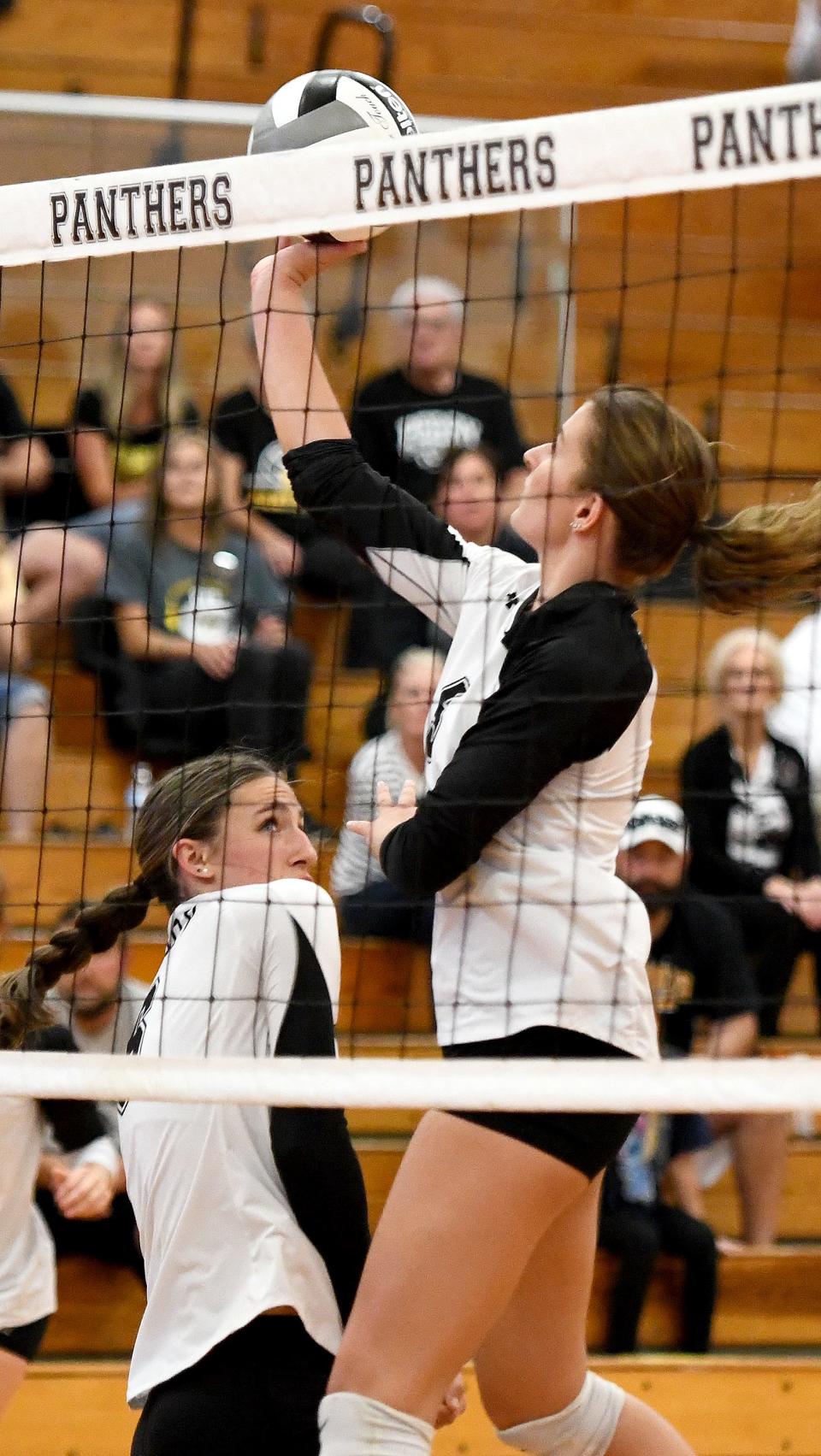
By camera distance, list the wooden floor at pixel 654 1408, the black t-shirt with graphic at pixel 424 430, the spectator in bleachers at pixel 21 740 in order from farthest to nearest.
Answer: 1. the black t-shirt with graphic at pixel 424 430
2. the spectator in bleachers at pixel 21 740
3. the wooden floor at pixel 654 1408

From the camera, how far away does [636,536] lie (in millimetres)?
2406

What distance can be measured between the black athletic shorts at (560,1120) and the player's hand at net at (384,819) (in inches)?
11.1

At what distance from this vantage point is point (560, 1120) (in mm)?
2285

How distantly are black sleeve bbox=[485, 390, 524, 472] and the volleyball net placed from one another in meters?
0.04

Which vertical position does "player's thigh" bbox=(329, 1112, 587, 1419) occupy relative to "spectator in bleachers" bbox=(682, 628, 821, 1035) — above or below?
below

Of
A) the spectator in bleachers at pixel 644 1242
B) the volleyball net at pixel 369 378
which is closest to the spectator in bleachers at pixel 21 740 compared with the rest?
the volleyball net at pixel 369 378

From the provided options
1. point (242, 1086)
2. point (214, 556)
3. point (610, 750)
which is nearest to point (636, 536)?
point (610, 750)

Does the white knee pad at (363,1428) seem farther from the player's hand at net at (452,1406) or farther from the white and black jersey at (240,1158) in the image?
the player's hand at net at (452,1406)

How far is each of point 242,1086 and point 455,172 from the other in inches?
48.8

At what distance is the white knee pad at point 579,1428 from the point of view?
8.30ft

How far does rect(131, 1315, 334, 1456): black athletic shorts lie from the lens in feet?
7.38

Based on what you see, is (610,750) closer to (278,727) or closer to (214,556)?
(278,727)

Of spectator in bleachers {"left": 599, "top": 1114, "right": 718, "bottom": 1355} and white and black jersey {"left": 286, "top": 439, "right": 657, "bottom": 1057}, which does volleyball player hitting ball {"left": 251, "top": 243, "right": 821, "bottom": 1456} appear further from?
spectator in bleachers {"left": 599, "top": 1114, "right": 718, "bottom": 1355}

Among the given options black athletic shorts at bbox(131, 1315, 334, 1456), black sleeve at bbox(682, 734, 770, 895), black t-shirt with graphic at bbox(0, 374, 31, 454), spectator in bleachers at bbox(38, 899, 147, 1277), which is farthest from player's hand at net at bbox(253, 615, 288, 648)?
black athletic shorts at bbox(131, 1315, 334, 1456)
